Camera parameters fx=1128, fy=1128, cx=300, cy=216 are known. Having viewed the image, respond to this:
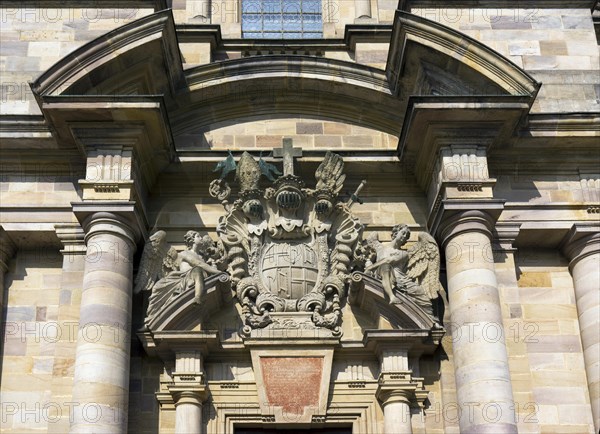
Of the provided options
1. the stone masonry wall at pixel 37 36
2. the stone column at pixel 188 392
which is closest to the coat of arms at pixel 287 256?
the stone column at pixel 188 392

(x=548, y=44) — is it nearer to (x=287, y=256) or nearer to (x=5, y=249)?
(x=287, y=256)

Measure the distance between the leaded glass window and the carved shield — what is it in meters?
4.26

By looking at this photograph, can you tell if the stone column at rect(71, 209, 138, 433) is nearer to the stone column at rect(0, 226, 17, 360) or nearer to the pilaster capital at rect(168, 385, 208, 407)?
the pilaster capital at rect(168, 385, 208, 407)

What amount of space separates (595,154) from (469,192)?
6.73 ft

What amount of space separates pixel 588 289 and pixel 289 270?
3.81 meters

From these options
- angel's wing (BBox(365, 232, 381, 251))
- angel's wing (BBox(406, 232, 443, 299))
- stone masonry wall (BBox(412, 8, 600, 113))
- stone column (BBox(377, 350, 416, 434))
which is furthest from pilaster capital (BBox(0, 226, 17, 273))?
stone masonry wall (BBox(412, 8, 600, 113))

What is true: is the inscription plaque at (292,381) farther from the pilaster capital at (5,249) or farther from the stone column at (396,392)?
the pilaster capital at (5,249)

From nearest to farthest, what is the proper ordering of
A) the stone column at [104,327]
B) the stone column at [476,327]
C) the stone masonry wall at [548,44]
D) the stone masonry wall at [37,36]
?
the stone column at [104,327]
the stone column at [476,327]
the stone masonry wall at [37,36]
the stone masonry wall at [548,44]

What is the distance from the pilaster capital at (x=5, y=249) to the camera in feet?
47.2

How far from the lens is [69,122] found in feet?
46.7

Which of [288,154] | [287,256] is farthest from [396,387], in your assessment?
[288,154]

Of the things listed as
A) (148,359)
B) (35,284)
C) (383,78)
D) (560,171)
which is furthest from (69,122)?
(560,171)

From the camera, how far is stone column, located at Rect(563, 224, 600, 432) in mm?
13914

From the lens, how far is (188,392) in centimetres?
1363
